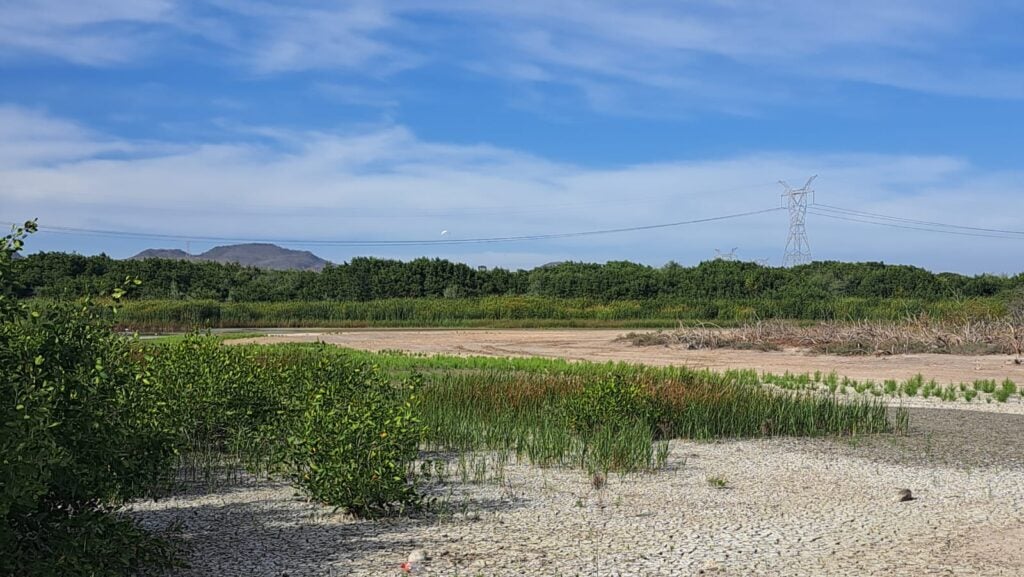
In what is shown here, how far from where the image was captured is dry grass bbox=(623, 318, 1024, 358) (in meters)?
24.6

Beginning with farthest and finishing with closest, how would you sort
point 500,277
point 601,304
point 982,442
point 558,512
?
1. point 500,277
2. point 601,304
3. point 982,442
4. point 558,512

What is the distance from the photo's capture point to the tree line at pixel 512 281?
188 feet

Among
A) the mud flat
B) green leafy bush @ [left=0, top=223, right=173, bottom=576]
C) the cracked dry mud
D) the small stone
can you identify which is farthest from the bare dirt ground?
green leafy bush @ [left=0, top=223, right=173, bottom=576]

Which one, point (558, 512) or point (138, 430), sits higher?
point (138, 430)

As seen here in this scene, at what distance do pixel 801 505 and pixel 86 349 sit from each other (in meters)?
5.30

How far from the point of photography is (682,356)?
25.4 meters

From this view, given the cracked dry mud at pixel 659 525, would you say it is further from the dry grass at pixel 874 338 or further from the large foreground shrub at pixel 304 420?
the dry grass at pixel 874 338

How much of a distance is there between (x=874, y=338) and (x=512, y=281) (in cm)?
4048

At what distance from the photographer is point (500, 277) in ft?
214

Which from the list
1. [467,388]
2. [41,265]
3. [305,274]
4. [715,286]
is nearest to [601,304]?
[715,286]

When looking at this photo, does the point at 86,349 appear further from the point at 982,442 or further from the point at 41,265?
the point at 41,265

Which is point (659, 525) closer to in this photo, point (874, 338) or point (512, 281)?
point (874, 338)

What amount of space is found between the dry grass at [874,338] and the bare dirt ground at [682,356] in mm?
547

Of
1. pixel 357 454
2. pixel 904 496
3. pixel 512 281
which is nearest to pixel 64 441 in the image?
pixel 357 454
